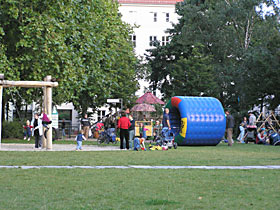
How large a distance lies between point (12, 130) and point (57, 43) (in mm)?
12412

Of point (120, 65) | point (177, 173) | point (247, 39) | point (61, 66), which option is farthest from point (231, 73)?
point (177, 173)

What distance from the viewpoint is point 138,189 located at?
10.8 meters

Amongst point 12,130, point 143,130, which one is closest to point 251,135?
point 143,130

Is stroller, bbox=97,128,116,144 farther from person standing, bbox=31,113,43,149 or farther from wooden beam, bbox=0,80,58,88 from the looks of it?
wooden beam, bbox=0,80,58,88

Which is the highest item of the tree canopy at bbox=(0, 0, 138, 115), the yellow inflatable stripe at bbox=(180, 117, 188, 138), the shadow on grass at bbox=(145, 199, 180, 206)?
the tree canopy at bbox=(0, 0, 138, 115)

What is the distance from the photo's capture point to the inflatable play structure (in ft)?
105

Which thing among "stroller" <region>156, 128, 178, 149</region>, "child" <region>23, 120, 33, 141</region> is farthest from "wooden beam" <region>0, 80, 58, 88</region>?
"child" <region>23, 120, 33, 141</region>

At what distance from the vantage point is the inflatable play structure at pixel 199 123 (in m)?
32.0

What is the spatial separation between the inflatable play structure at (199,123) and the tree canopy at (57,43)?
20.7 feet

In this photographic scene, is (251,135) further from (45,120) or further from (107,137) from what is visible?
(45,120)

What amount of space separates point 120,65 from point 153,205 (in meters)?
41.8

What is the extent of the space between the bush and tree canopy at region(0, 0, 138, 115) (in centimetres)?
493

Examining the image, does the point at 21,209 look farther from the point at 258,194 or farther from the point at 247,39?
the point at 247,39

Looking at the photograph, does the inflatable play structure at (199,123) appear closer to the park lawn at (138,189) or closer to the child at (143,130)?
the child at (143,130)
